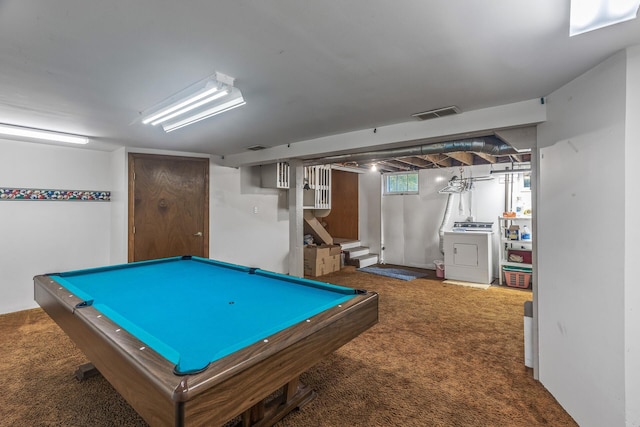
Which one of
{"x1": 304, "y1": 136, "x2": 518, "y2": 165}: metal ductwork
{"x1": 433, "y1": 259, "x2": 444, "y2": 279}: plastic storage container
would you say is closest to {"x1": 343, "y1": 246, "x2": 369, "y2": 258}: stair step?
{"x1": 433, "y1": 259, "x2": 444, "y2": 279}: plastic storage container

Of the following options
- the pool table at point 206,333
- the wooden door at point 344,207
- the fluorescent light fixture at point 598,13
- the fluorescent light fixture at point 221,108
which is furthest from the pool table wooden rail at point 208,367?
the wooden door at point 344,207

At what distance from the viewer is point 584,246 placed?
1.85m

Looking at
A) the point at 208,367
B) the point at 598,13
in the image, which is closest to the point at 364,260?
the point at 598,13

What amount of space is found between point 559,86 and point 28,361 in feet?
15.7

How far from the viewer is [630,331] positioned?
156 cm

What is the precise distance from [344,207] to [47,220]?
5.84 meters

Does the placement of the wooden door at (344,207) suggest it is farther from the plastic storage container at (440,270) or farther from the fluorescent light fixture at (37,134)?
the fluorescent light fixture at (37,134)

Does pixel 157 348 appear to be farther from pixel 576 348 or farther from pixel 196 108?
pixel 576 348

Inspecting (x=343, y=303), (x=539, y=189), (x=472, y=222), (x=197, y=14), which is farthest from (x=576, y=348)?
(x=472, y=222)

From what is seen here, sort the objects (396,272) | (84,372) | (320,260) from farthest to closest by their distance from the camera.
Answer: (396,272)
(320,260)
(84,372)

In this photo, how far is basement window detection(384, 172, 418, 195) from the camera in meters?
6.76

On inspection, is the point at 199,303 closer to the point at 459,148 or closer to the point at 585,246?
the point at 585,246

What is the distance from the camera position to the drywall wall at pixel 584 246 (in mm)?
1616

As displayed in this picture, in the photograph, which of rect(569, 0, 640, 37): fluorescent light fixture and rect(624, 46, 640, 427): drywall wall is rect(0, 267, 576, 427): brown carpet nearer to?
rect(624, 46, 640, 427): drywall wall
